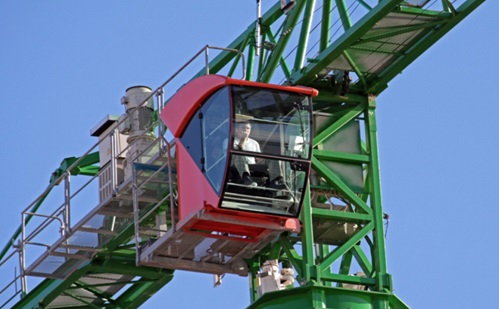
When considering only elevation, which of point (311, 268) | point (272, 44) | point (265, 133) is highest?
point (272, 44)

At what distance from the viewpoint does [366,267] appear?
34969 millimetres

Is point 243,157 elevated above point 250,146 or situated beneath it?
situated beneath

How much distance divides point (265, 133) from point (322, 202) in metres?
4.03

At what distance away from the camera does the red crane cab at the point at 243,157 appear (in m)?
33.2

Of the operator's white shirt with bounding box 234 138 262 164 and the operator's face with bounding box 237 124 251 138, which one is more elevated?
the operator's face with bounding box 237 124 251 138

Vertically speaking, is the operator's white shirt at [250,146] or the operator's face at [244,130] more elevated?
the operator's face at [244,130]

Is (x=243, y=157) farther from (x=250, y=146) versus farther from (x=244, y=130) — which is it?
(x=244, y=130)

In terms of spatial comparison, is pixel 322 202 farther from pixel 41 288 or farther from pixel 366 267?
pixel 41 288

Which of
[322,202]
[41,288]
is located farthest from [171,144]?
[41,288]

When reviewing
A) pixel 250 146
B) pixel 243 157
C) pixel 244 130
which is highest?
pixel 244 130

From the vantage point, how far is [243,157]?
109 feet

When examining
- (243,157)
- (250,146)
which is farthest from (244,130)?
(243,157)

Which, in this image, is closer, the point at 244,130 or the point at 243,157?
the point at 243,157

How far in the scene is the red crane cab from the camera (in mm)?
33219
